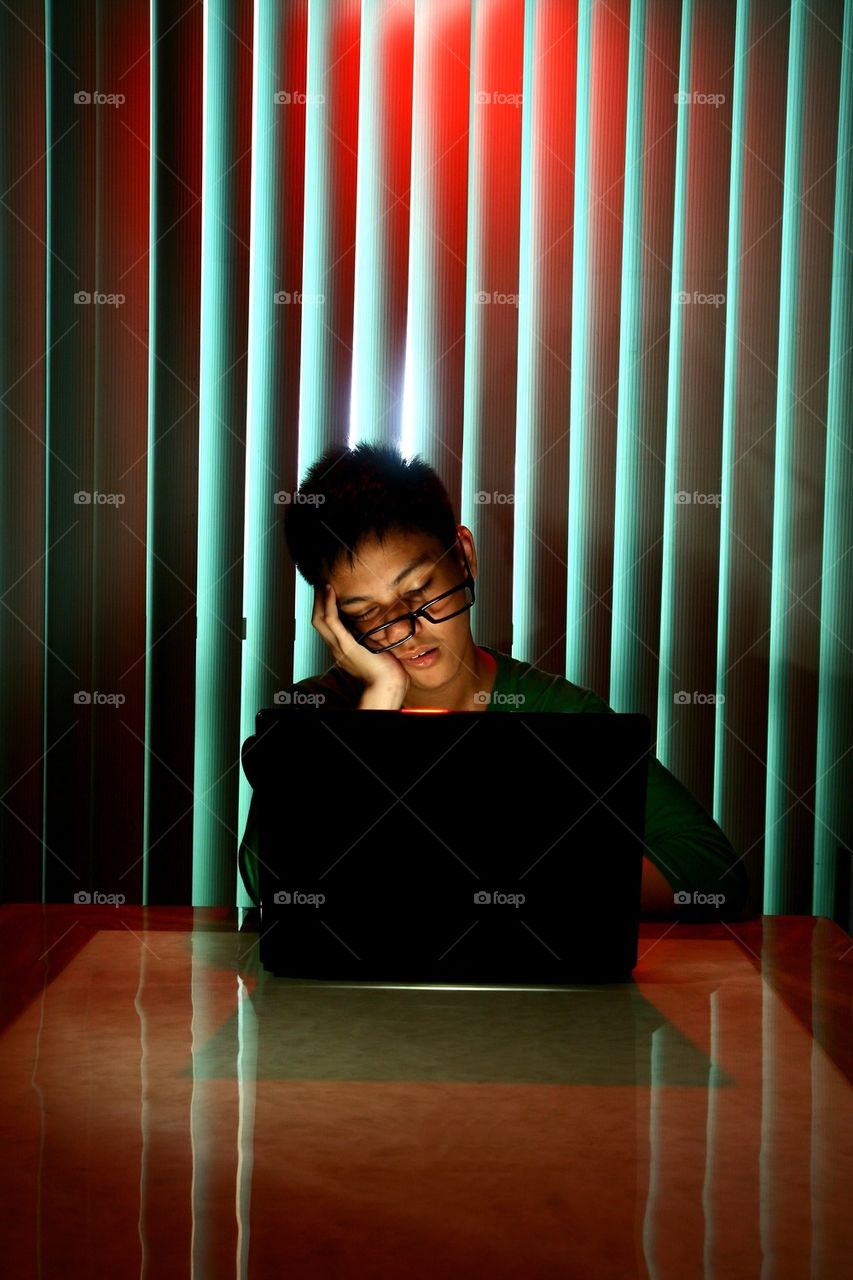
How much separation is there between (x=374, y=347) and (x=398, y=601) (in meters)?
0.76

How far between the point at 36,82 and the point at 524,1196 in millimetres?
2622

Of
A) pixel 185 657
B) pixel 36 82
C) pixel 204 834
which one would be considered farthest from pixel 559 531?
pixel 36 82

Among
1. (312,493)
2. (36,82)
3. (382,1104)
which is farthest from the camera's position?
(36,82)

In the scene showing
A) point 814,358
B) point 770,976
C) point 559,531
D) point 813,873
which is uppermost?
point 814,358

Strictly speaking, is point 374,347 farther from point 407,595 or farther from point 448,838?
point 448,838

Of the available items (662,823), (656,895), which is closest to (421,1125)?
(656,895)

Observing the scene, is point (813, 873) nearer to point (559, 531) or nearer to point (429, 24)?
point (559, 531)

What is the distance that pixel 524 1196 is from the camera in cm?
68

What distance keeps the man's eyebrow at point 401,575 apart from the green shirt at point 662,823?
161 millimetres

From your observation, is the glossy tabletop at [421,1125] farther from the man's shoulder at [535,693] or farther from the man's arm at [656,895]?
the man's shoulder at [535,693]

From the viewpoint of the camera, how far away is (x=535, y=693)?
2.20m

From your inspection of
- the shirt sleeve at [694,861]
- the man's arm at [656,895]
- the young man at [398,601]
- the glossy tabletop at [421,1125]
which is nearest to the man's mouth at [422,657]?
the young man at [398,601]

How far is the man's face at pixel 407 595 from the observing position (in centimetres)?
210

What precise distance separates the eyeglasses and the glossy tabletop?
3.23 ft
